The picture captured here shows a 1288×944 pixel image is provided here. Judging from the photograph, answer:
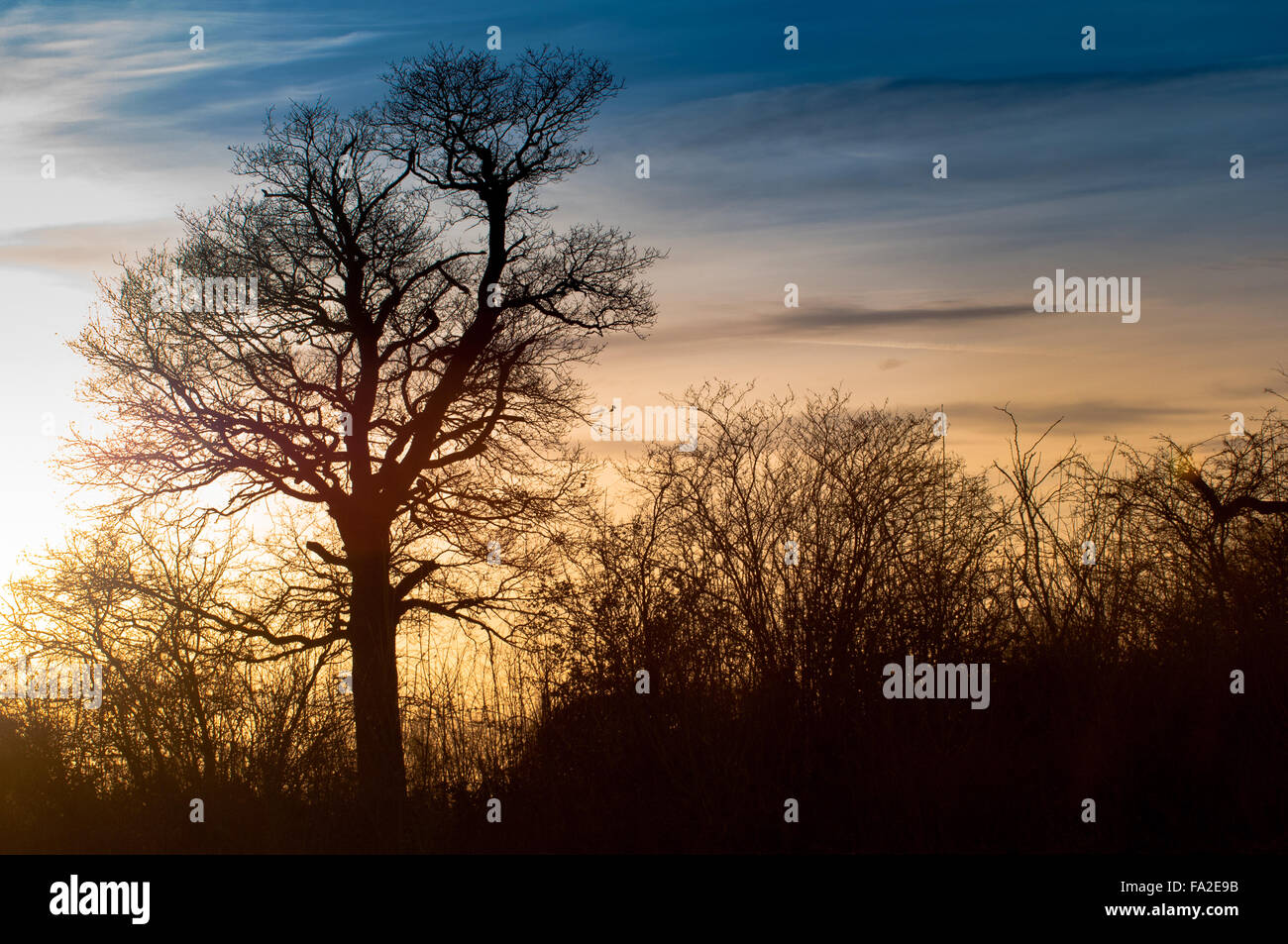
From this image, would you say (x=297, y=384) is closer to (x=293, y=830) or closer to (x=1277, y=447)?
(x=293, y=830)

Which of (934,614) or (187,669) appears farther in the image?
(187,669)

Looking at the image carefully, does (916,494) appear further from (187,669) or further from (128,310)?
(128,310)

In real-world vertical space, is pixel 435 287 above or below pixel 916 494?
above

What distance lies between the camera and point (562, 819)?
8.93m

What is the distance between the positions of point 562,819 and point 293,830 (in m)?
2.69

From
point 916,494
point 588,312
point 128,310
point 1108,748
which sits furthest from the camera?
point 588,312

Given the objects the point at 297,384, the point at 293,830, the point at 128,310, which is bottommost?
the point at 293,830

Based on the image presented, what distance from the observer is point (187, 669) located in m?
11.7

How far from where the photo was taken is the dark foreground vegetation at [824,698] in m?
8.15

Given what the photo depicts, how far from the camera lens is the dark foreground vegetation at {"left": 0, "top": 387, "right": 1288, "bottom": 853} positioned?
8.15 m

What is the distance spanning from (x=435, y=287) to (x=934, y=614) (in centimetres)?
1686

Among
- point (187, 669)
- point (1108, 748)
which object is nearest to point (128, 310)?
point (187, 669)

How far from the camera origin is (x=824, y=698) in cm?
877

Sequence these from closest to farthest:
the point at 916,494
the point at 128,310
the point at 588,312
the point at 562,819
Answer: the point at 562,819 < the point at 916,494 < the point at 128,310 < the point at 588,312
